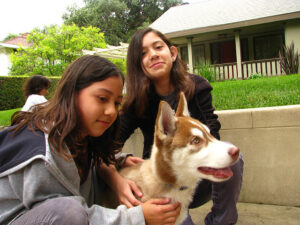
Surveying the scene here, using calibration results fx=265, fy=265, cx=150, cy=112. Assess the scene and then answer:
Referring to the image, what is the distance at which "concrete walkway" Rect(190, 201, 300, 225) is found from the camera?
A: 2.85m

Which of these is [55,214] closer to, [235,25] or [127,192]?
[127,192]

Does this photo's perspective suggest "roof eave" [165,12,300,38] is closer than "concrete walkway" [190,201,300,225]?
No

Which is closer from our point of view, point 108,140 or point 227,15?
point 108,140

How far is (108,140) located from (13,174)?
0.87m

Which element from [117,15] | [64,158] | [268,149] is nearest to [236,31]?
[268,149]

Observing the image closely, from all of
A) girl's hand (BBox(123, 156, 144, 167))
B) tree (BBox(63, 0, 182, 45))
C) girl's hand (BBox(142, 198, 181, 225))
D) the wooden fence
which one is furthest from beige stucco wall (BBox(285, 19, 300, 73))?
tree (BBox(63, 0, 182, 45))

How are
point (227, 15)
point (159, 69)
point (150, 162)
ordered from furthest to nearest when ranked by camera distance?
point (227, 15) < point (159, 69) < point (150, 162)

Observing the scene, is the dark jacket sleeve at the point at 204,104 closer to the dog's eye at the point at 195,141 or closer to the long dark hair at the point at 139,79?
the long dark hair at the point at 139,79

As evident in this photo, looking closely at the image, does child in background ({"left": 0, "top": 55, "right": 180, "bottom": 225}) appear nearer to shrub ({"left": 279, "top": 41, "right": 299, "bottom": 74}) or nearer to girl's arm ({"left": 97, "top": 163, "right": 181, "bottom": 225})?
girl's arm ({"left": 97, "top": 163, "right": 181, "bottom": 225})

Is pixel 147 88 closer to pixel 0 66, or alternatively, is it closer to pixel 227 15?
pixel 227 15

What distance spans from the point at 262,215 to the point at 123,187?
1827mm

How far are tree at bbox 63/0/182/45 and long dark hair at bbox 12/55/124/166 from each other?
32.8 m

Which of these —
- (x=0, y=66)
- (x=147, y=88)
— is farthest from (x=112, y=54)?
(x=0, y=66)

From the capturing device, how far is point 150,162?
87.4 inches
